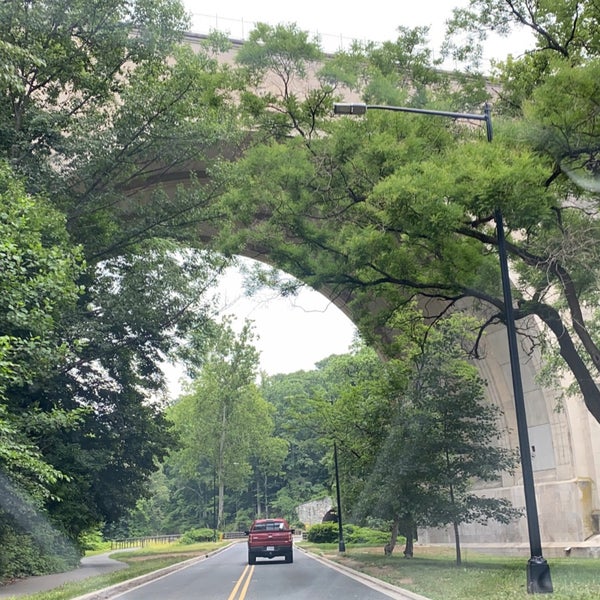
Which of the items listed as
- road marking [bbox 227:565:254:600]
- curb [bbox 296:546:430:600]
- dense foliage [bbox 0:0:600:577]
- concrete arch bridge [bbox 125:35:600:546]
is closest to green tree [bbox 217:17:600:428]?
dense foliage [bbox 0:0:600:577]

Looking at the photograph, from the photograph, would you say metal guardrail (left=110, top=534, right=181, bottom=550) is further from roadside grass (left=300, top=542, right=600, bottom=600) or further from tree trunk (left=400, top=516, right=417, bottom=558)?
roadside grass (left=300, top=542, right=600, bottom=600)

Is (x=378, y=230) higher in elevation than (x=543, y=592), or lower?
higher

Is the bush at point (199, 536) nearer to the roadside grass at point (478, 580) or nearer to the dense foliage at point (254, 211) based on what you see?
the dense foliage at point (254, 211)

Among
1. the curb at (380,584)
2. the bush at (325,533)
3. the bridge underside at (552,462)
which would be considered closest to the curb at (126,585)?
the curb at (380,584)

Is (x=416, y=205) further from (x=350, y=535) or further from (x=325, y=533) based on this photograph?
(x=325, y=533)

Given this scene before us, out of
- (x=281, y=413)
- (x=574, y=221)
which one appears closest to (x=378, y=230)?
(x=574, y=221)

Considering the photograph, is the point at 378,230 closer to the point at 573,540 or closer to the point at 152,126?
the point at 152,126

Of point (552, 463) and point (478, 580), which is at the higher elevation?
point (552, 463)

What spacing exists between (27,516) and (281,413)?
83.7 m

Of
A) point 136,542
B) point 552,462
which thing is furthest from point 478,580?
point 136,542

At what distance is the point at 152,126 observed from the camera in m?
18.6

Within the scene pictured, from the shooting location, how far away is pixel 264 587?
15633 millimetres

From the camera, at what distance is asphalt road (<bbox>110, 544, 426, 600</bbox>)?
43.9 ft

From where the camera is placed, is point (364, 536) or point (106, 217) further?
point (364, 536)
